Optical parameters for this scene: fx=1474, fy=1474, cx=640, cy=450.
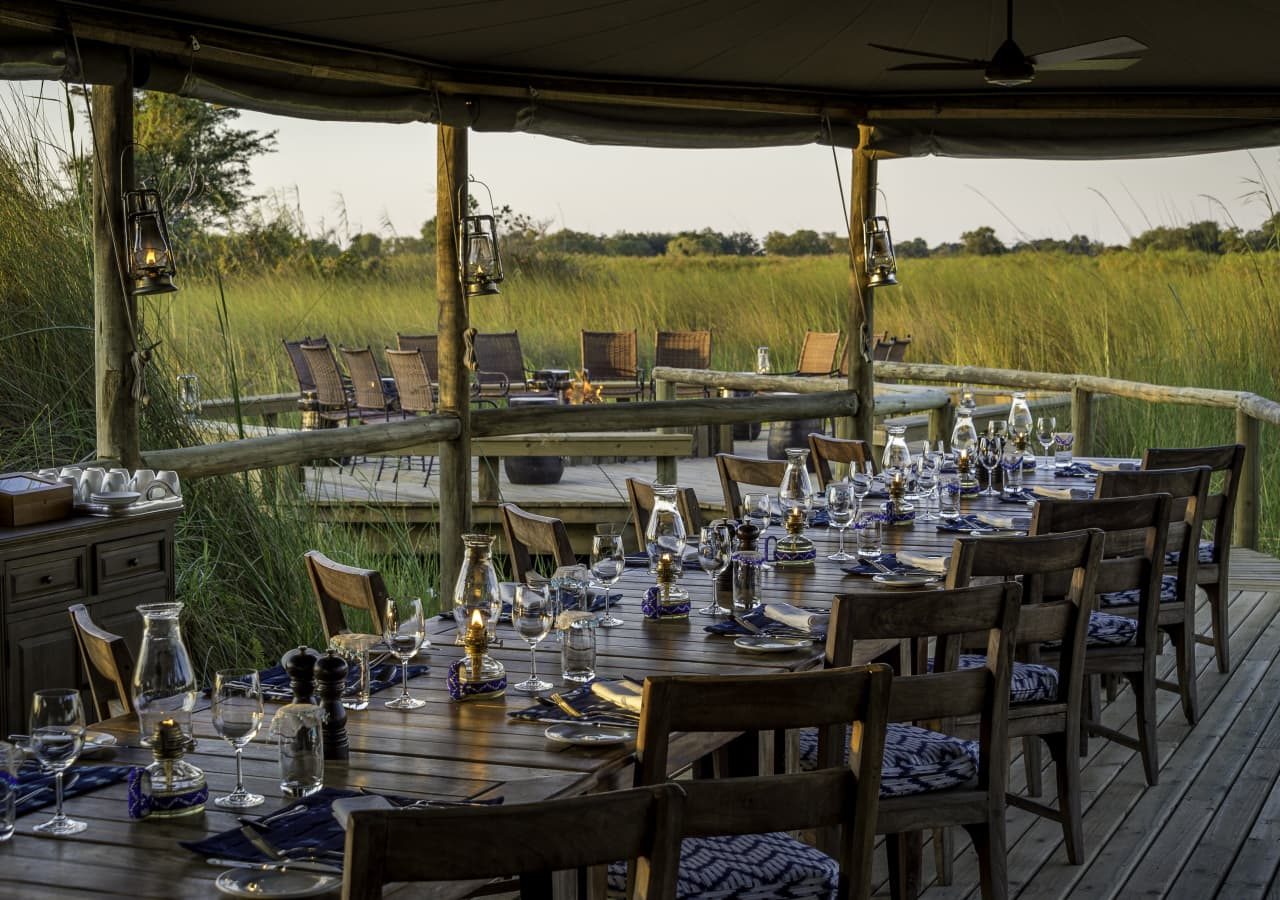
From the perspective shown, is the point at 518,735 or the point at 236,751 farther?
the point at 518,735

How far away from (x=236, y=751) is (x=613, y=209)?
1525 centimetres

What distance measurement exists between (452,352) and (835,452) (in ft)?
5.75

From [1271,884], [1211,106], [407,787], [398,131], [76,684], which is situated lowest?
[1271,884]

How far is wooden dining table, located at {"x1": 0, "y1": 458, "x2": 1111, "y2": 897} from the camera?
209 centimetres

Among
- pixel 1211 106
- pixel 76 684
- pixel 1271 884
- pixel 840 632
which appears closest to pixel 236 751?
pixel 840 632

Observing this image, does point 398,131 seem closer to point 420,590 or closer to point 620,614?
point 420,590

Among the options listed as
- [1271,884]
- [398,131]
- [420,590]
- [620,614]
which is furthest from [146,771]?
[398,131]

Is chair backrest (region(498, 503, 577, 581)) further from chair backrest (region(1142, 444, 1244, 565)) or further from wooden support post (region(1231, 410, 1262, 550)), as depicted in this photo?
wooden support post (region(1231, 410, 1262, 550))

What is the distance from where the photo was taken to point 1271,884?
385 centimetres

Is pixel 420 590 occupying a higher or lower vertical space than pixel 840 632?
lower

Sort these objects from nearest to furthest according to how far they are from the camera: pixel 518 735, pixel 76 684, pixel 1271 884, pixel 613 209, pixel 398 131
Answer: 1. pixel 518 735
2. pixel 1271 884
3. pixel 76 684
4. pixel 398 131
5. pixel 613 209

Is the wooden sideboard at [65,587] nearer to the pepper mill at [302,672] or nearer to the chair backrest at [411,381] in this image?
the pepper mill at [302,672]

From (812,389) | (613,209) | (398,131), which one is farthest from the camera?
(613,209)

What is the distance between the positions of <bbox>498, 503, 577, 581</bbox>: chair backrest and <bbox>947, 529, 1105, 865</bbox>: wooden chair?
115cm
